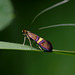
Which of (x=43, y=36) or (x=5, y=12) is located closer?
(x=5, y=12)

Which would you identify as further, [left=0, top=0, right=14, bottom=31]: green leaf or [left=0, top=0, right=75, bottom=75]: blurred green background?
[left=0, top=0, right=75, bottom=75]: blurred green background

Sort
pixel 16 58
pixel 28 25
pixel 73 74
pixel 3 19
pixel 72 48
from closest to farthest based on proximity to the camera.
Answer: pixel 3 19 < pixel 73 74 < pixel 72 48 < pixel 16 58 < pixel 28 25

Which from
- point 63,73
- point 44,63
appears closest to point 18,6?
point 44,63

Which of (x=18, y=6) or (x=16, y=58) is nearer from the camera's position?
(x=16, y=58)

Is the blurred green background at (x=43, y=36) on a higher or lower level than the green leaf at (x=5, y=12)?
lower

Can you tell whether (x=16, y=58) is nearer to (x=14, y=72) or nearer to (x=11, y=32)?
(x=14, y=72)

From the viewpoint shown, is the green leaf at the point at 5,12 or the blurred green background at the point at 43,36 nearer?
the green leaf at the point at 5,12

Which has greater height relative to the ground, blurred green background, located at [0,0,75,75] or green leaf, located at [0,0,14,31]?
green leaf, located at [0,0,14,31]

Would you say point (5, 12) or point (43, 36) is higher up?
point (5, 12)
